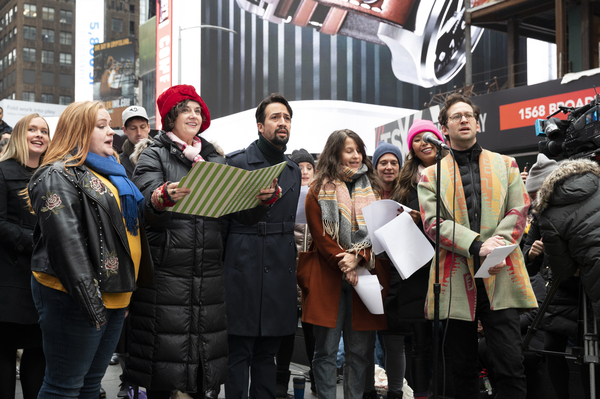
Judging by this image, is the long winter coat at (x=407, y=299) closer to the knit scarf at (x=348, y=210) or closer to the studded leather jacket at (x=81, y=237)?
the knit scarf at (x=348, y=210)

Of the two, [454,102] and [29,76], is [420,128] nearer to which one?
[454,102]

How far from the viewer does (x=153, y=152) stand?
3.54m

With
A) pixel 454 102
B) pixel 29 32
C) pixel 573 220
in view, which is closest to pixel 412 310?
pixel 573 220

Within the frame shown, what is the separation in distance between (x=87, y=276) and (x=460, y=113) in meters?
2.59

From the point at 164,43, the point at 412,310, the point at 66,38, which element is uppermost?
the point at 66,38

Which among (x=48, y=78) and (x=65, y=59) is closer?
(x=48, y=78)

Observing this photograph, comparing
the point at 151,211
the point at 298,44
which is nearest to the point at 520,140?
the point at 151,211

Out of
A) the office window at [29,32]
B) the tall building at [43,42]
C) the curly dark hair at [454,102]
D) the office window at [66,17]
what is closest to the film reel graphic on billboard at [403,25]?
the curly dark hair at [454,102]

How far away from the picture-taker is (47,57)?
9644 cm

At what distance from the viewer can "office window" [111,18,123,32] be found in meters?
97.0

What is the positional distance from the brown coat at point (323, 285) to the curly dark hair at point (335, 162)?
6.2 inches

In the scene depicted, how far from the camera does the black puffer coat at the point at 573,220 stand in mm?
3422

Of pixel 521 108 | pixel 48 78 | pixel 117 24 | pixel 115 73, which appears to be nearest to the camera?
pixel 521 108

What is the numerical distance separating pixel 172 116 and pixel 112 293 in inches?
49.2
